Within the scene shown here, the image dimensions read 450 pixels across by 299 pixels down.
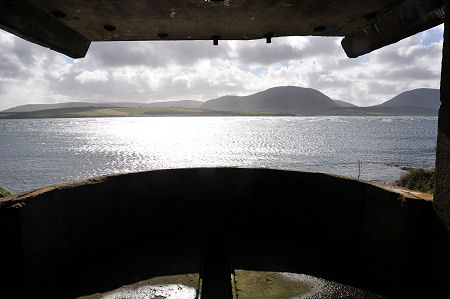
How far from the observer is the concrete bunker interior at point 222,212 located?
14.4 feet

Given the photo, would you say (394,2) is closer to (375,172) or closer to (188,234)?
(188,234)

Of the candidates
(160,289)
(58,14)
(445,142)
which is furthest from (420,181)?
(58,14)

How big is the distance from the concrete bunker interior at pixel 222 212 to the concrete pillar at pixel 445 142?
0.05 feet

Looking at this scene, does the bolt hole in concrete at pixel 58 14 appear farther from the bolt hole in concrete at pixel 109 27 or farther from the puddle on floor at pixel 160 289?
Answer: the puddle on floor at pixel 160 289

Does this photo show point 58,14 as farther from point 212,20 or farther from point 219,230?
point 219,230

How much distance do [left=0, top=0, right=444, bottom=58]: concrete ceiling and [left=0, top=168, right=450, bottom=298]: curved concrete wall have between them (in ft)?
9.15

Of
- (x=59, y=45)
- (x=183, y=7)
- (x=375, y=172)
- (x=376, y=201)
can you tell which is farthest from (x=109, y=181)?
Result: (x=375, y=172)

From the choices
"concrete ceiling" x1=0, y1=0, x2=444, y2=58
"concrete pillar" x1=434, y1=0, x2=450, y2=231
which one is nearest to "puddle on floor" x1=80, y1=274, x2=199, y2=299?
"concrete pillar" x1=434, y1=0, x2=450, y2=231

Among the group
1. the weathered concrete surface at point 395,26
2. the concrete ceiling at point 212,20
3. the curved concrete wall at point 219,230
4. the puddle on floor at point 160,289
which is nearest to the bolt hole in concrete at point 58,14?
Answer: the concrete ceiling at point 212,20

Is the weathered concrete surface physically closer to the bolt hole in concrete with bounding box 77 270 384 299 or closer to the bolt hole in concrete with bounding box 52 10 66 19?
the bolt hole in concrete with bounding box 77 270 384 299

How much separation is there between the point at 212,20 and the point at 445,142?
4088 mm

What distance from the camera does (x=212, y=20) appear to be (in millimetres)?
5070

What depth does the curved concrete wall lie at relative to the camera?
450 centimetres

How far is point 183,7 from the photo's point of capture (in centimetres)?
451
